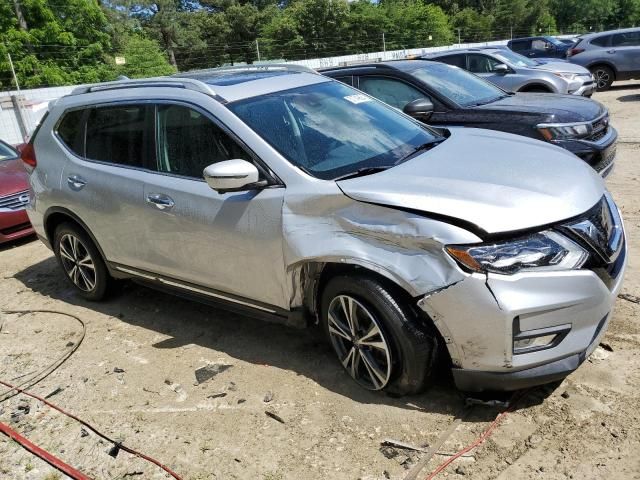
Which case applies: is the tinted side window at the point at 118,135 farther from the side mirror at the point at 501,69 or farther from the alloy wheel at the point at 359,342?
the side mirror at the point at 501,69

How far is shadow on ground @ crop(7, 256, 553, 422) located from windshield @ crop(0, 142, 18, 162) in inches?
131

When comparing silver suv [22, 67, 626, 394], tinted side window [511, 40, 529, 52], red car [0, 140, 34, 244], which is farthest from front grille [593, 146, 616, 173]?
tinted side window [511, 40, 529, 52]

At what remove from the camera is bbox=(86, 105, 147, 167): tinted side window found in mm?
4180

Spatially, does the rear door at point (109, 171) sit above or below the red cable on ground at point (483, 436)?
above

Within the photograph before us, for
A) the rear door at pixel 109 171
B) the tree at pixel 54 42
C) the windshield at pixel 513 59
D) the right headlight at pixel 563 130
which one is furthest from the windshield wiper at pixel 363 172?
the tree at pixel 54 42

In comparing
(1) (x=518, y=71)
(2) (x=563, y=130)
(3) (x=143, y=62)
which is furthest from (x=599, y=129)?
(3) (x=143, y=62)

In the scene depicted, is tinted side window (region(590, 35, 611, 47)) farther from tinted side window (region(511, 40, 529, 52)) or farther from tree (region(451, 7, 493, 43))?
tree (region(451, 7, 493, 43))

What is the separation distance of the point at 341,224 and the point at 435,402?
110 cm

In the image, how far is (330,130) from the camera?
Result: 3660mm

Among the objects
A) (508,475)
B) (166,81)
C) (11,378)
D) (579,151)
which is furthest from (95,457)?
(579,151)

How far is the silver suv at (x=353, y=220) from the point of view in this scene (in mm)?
2693

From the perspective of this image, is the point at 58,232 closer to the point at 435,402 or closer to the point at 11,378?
the point at 11,378

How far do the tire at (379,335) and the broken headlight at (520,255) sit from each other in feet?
1.44

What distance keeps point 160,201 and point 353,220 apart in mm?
1539
